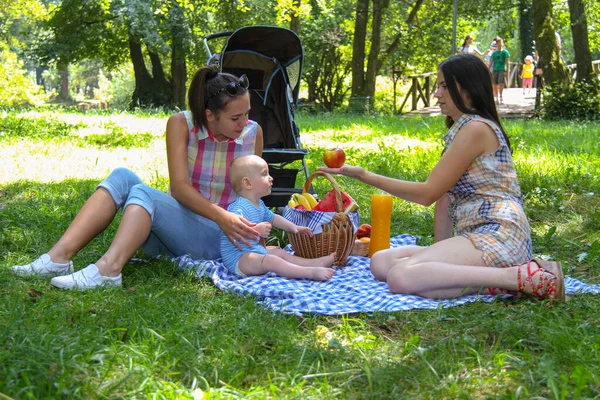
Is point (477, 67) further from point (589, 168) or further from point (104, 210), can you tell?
point (589, 168)

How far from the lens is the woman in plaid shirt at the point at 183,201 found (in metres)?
3.67

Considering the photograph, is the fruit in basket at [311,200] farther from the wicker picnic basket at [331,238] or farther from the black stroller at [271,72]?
the black stroller at [271,72]

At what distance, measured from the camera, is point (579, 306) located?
3326mm

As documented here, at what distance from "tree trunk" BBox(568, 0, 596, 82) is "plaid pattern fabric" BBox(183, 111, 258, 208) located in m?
12.0

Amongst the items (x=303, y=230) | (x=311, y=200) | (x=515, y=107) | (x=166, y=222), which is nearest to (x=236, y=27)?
(x=515, y=107)

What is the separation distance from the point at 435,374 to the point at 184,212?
1943 mm

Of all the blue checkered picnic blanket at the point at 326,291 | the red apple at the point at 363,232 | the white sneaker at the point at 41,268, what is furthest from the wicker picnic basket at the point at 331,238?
the white sneaker at the point at 41,268

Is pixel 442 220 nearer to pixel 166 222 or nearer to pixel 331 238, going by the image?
pixel 331 238

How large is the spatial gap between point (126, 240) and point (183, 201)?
1.44ft

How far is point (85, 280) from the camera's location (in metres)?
3.49

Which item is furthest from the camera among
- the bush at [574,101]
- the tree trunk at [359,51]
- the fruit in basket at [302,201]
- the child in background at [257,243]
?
the tree trunk at [359,51]

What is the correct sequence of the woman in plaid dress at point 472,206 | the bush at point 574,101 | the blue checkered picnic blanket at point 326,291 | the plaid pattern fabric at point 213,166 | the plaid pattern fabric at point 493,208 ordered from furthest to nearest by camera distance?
the bush at point 574,101 → the plaid pattern fabric at point 213,166 → the plaid pattern fabric at point 493,208 → the woman in plaid dress at point 472,206 → the blue checkered picnic blanket at point 326,291

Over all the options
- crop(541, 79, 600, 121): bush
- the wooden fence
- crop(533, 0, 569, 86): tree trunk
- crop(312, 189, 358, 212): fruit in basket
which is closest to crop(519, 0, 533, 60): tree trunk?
the wooden fence

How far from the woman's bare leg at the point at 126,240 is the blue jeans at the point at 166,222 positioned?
45 mm
